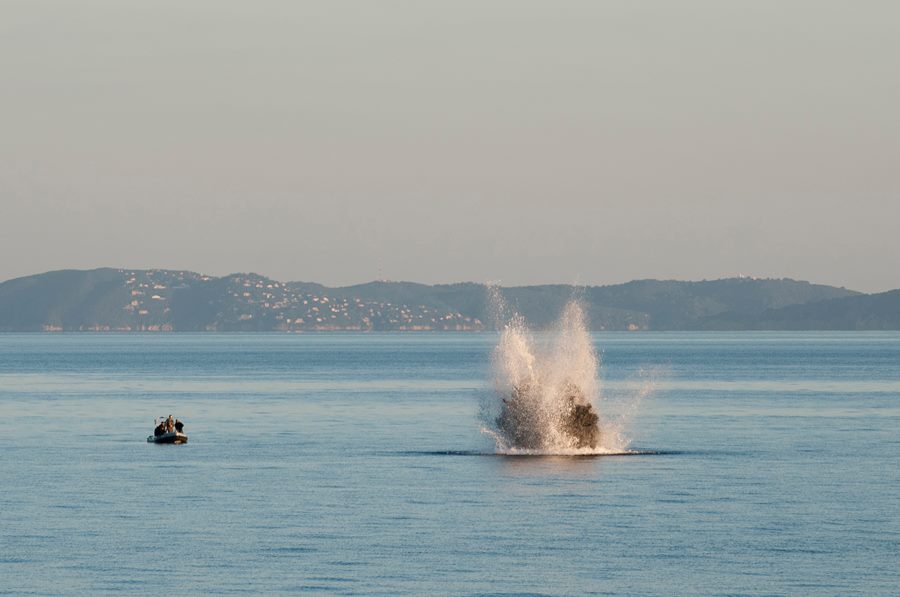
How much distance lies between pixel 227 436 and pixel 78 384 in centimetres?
8234

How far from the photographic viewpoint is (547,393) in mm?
72500

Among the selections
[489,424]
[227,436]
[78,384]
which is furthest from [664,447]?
[78,384]

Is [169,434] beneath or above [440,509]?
above

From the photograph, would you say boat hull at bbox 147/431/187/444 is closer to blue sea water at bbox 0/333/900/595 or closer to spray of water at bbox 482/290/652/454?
blue sea water at bbox 0/333/900/595

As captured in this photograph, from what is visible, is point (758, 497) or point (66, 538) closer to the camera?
point (66, 538)

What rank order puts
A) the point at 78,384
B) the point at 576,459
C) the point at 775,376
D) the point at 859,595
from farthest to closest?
the point at 775,376 < the point at 78,384 < the point at 576,459 < the point at 859,595

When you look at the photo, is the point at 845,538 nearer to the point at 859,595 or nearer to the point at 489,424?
the point at 859,595

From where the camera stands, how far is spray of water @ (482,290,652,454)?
2859 inches

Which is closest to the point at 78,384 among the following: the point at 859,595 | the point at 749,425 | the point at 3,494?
the point at 749,425

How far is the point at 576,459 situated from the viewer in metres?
71.8

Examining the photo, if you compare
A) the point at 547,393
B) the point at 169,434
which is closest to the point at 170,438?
the point at 169,434

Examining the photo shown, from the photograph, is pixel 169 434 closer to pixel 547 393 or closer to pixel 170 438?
pixel 170 438

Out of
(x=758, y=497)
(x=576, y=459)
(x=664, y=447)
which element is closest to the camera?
(x=758, y=497)

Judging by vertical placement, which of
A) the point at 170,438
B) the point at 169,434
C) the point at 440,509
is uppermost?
the point at 169,434
